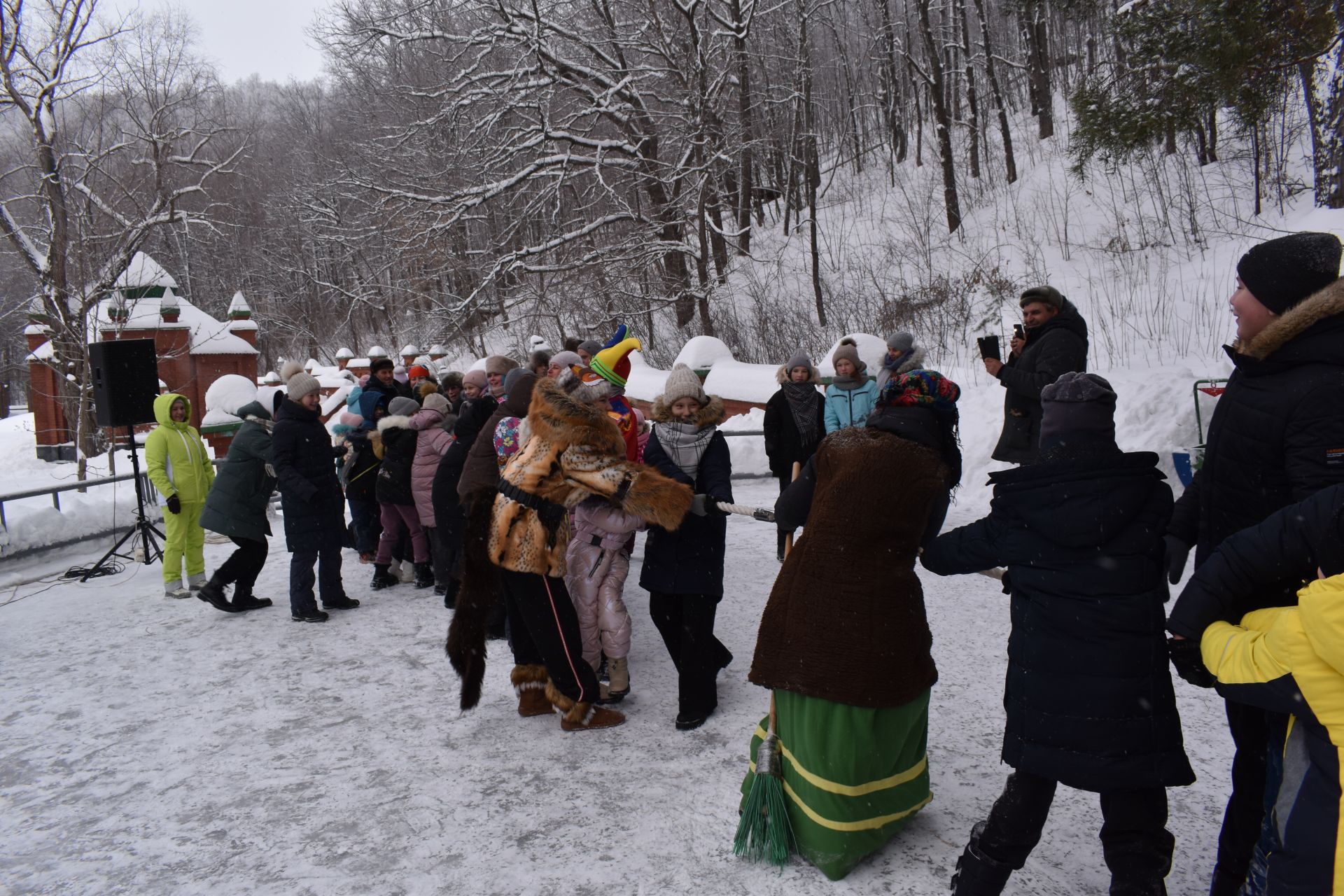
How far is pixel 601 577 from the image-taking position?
458 cm

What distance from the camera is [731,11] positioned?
17734 mm

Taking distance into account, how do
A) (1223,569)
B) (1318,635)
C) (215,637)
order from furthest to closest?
(215,637)
(1223,569)
(1318,635)

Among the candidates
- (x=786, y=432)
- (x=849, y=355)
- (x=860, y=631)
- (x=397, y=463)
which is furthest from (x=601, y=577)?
(x=849, y=355)

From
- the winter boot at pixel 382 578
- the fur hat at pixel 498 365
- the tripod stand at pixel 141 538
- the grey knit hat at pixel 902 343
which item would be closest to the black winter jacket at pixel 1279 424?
the grey knit hat at pixel 902 343

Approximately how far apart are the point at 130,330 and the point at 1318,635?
95.6ft

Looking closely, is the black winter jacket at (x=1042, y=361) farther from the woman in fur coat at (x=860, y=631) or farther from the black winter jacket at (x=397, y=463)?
the black winter jacket at (x=397, y=463)

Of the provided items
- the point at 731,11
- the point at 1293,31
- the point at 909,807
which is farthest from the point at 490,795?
the point at 731,11

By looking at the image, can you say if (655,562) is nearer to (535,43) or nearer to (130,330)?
(535,43)

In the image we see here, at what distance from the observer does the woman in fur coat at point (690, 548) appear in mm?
4191

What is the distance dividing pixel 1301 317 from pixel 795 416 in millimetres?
4800

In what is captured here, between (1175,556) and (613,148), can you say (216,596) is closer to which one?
(1175,556)

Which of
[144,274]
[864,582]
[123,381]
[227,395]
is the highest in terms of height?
[144,274]

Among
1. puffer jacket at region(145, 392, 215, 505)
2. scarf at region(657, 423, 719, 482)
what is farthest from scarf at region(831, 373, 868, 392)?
puffer jacket at region(145, 392, 215, 505)

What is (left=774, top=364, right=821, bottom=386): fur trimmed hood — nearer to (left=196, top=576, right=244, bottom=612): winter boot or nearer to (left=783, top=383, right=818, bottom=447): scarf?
(left=783, top=383, right=818, bottom=447): scarf
